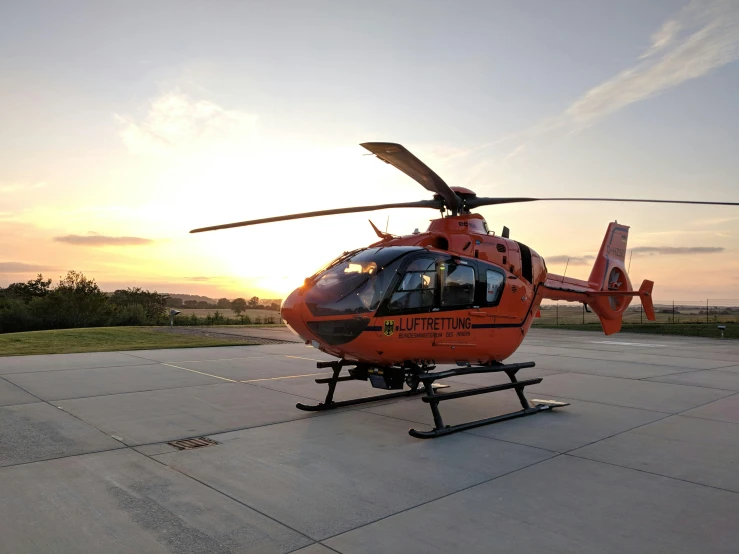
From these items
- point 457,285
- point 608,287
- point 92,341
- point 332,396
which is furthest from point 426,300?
point 92,341

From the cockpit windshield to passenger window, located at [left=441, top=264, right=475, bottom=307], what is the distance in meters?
0.66

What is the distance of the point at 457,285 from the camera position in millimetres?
7762

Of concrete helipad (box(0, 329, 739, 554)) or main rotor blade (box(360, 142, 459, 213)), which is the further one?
main rotor blade (box(360, 142, 459, 213))

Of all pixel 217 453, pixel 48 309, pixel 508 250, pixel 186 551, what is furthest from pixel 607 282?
pixel 48 309

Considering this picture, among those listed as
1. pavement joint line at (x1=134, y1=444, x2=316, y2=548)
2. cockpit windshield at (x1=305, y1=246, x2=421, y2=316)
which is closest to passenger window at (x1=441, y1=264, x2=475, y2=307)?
cockpit windshield at (x1=305, y1=246, x2=421, y2=316)

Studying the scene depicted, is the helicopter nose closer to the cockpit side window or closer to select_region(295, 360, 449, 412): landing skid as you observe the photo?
select_region(295, 360, 449, 412): landing skid

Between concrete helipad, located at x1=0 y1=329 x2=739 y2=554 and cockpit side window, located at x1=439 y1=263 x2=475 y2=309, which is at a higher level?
cockpit side window, located at x1=439 y1=263 x2=475 y2=309

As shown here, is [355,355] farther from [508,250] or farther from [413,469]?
[508,250]

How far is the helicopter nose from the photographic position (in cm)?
715

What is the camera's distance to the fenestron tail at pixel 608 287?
35.2 ft

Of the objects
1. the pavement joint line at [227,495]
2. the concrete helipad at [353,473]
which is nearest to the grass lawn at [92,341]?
the concrete helipad at [353,473]

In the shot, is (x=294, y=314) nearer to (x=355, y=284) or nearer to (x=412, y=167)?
(x=355, y=284)

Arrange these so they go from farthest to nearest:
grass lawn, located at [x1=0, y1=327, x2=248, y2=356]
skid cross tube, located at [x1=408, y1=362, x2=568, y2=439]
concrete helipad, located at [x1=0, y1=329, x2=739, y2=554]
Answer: grass lawn, located at [x1=0, y1=327, x2=248, y2=356] → skid cross tube, located at [x1=408, y1=362, x2=568, y2=439] → concrete helipad, located at [x1=0, y1=329, x2=739, y2=554]

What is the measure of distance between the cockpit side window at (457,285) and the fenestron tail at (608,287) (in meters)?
2.84
